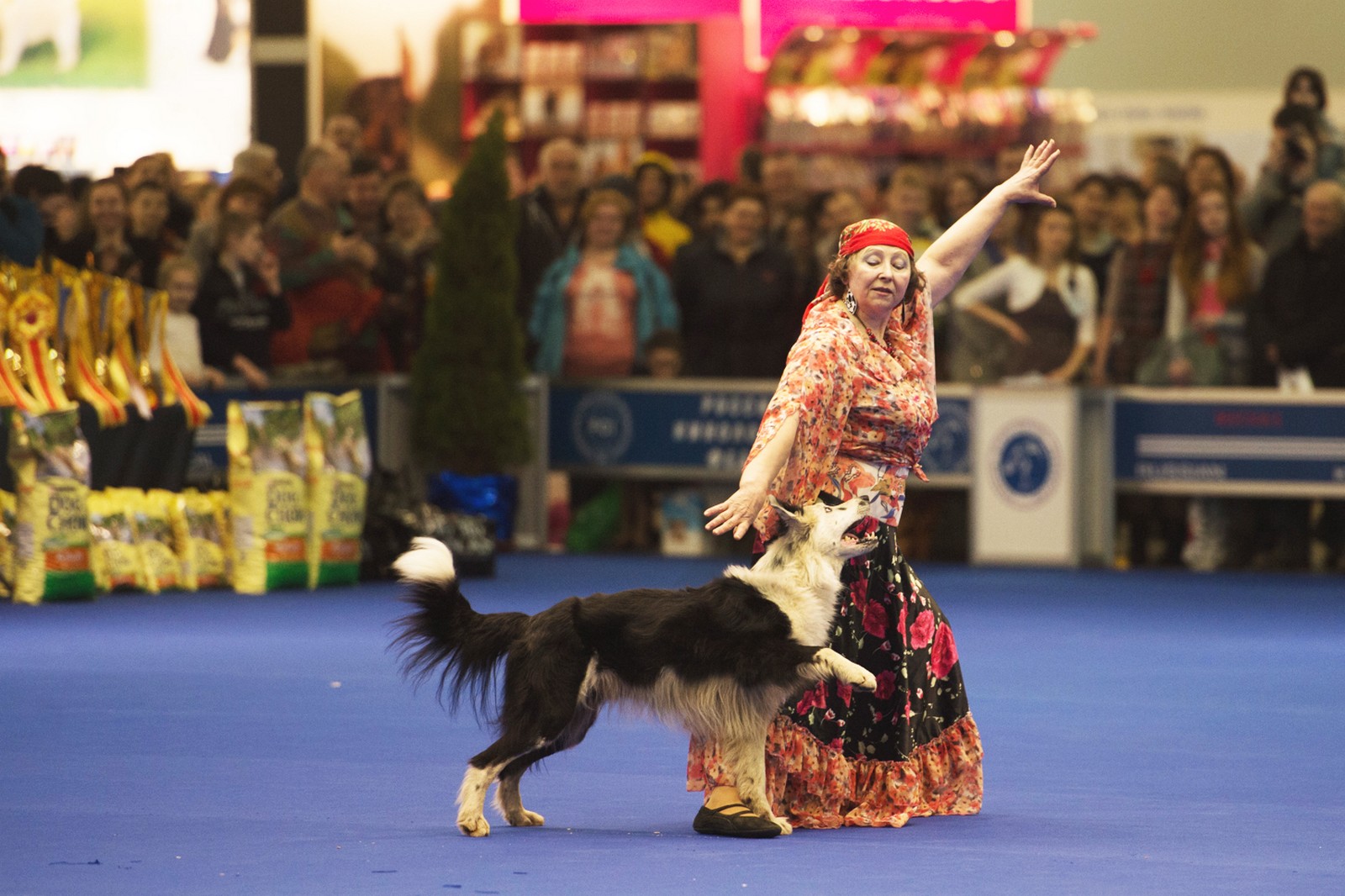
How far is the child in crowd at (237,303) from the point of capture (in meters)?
11.7

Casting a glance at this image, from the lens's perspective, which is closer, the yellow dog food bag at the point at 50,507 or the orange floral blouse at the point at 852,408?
the orange floral blouse at the point at 852,408

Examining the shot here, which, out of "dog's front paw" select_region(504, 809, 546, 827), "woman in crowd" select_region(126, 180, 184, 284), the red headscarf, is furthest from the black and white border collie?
"woman in crowd" select_region(126, 180, 184, 284)

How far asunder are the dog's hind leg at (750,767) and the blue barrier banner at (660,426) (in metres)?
7.58

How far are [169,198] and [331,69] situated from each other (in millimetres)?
6461

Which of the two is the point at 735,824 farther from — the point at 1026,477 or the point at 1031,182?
the point at 1026,477

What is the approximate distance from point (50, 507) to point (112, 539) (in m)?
0.65

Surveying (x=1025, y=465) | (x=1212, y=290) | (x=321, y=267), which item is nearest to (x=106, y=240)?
(x=321, y=267)

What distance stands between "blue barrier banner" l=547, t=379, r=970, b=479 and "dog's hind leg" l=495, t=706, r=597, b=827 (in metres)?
7.63

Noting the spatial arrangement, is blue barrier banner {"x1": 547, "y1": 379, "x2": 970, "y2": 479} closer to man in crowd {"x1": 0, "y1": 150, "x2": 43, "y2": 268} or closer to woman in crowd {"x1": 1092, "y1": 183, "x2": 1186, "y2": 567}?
woman in crowd {"x1": 1092, "y1": 183, "x2": 1186, "y2": 567}

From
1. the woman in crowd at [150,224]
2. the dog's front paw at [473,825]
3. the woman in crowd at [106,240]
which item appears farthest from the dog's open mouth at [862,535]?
the woman in crowd at [150,224]

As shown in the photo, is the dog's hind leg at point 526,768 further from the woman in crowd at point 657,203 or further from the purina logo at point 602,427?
the woman in crowd at point 657,203

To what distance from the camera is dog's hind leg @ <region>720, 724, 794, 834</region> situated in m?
5.10

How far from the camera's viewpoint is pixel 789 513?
16.4 ft

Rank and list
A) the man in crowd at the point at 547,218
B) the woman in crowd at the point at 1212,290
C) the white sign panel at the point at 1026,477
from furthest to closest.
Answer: the man in crowd at the point at 547,218
the white sign panel at the point at 1026,477
the woman in crowd at the point at 1212,290
